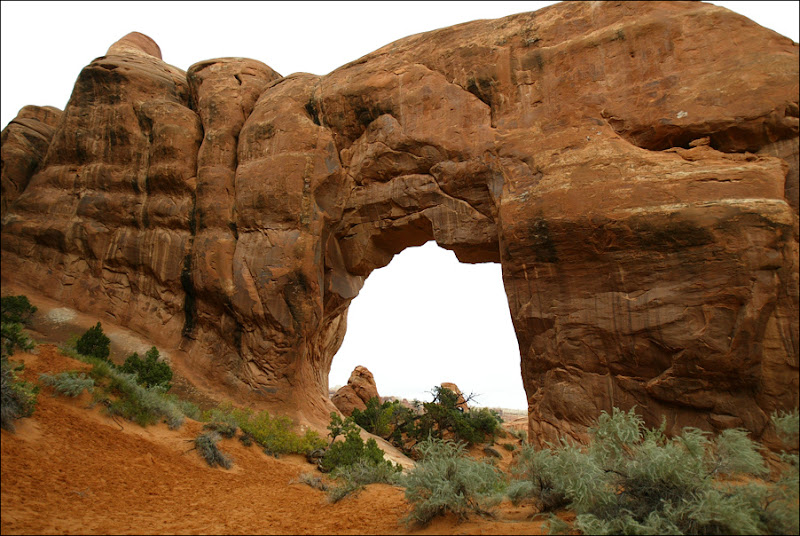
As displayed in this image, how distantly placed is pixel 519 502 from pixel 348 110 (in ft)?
38.5

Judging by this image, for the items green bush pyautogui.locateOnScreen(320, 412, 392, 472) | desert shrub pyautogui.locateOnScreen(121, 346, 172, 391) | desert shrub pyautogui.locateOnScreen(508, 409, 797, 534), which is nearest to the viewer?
desert shrub pyautogui.locateOnScreen(508, 409, 797, 534)

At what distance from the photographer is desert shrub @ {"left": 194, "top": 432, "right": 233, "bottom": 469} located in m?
10.2

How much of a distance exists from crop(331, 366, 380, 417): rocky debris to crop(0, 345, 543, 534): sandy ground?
12.9m

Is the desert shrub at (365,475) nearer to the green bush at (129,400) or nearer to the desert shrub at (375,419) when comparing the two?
the green bush at (129,400)

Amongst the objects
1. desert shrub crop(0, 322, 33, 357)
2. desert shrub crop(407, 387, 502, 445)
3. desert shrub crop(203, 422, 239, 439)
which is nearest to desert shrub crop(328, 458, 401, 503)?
desert shrub crop(203, 422, 239, 439)

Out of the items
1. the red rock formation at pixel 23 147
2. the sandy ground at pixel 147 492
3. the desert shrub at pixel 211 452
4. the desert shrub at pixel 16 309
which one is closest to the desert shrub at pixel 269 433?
the sandy ground at pixel 147 492

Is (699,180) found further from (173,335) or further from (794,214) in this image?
(173,335)

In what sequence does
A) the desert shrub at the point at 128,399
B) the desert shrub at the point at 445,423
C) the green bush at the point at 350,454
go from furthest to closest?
1. the desert shrub at the point at 445,423
2. the green bush at the point at 350,454
3. the desert shrub at the point at 128,399

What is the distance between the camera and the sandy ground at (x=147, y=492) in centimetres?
652

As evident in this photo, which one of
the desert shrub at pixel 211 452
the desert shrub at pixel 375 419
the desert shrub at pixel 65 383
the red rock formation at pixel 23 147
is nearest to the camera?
the desert shrub at pixel 65 383

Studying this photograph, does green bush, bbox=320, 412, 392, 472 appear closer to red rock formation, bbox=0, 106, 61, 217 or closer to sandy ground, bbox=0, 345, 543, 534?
sandy ground, bbox=0, 345, 543, 534

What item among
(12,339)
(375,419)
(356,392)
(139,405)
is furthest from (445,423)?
(12,339)

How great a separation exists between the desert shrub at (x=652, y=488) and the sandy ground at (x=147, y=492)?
0.65m

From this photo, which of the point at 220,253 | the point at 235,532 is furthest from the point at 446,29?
the point at 235,532
